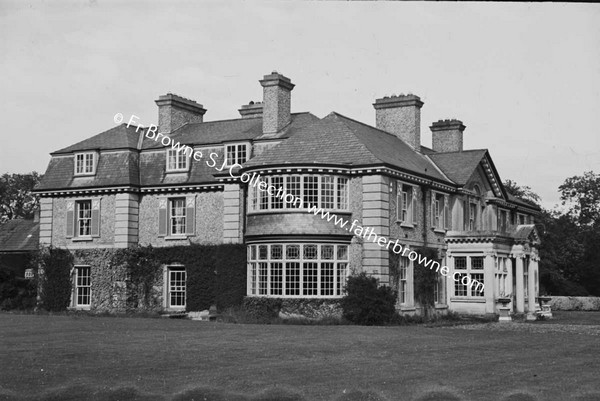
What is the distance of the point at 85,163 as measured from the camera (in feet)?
137

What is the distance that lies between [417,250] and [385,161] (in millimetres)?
5105

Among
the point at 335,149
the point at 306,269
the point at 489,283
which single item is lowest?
the point at 489,283

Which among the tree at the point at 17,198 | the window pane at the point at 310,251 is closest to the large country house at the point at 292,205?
the window pane at the point at 310,251

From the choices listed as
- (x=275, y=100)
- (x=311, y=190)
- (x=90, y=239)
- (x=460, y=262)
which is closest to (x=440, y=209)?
(x=460, y=262)

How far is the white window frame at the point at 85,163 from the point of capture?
41.6 metres

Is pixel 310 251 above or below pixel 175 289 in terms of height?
above

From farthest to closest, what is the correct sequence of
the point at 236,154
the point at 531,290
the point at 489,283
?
the point at 531,290 < the point at 489,283 < the point at 236,154

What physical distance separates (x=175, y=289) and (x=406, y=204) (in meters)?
11.5

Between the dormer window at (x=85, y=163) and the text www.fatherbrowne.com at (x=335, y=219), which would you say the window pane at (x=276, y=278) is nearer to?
the text www.fatherbrowne.com at (x=335, y=219)

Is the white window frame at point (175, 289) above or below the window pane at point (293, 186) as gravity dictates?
below

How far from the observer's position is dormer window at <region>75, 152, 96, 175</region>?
41562 mm

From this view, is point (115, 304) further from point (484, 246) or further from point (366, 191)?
point (484, 246)

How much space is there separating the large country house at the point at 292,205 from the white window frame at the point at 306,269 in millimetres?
47

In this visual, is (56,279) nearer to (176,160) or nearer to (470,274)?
(176,160)
